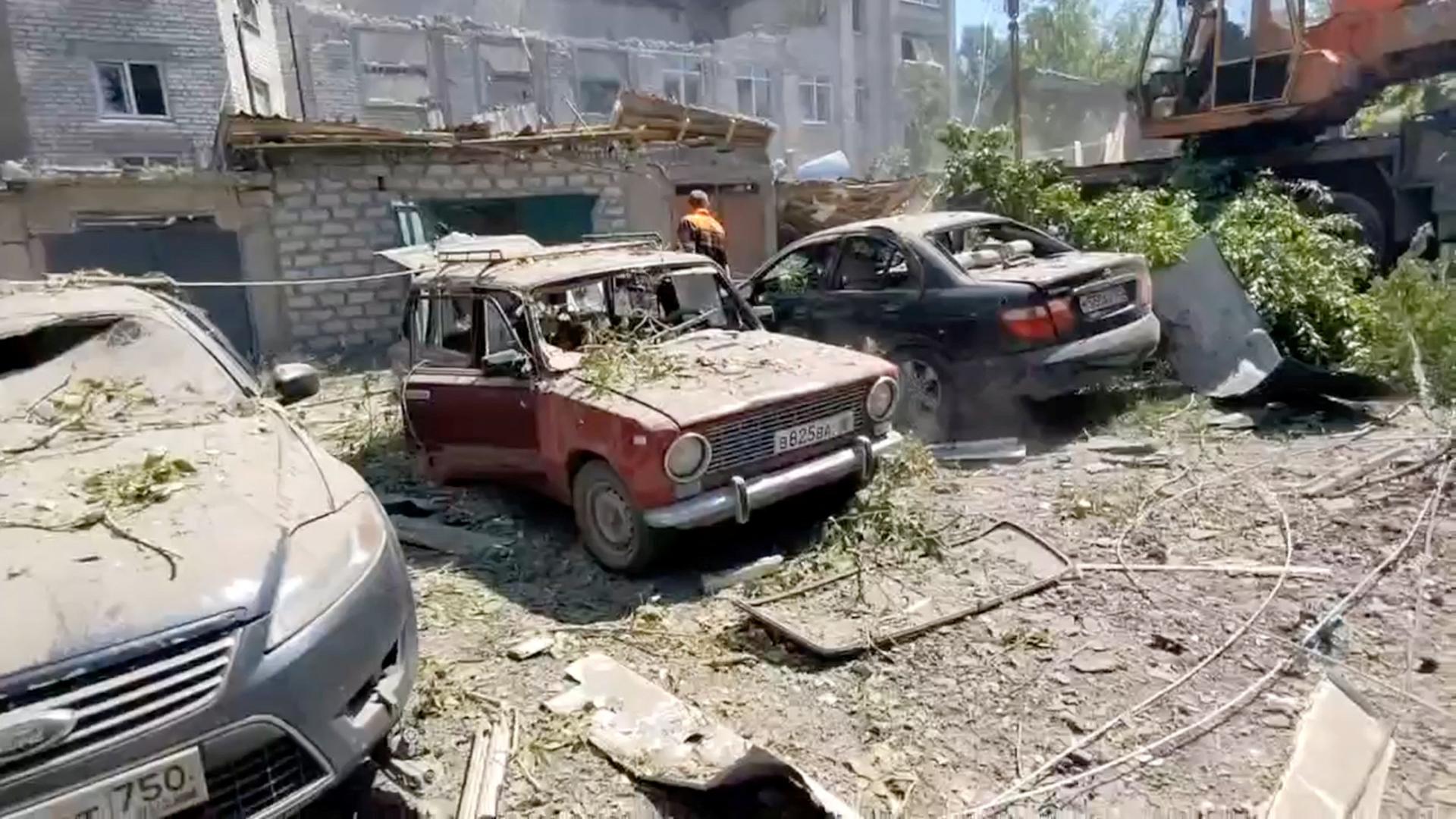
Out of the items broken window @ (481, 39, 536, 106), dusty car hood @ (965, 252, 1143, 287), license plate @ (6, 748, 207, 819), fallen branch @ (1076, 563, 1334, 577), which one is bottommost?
fallen branch @ (1076, 563, 1334, 577)

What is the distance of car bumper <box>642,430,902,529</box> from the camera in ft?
14.9

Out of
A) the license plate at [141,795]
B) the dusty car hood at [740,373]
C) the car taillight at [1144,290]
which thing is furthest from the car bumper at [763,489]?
the car taillight at [1144,290]

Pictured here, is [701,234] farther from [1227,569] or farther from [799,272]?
[1227,569]

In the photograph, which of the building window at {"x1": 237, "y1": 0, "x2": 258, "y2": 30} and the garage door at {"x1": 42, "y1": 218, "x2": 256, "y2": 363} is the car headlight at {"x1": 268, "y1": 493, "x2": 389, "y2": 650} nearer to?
the garage door at {"x1": 42, "y1": 218, "x2": 256, "y2": 363}

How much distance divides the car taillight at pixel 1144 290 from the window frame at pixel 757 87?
1046 inches

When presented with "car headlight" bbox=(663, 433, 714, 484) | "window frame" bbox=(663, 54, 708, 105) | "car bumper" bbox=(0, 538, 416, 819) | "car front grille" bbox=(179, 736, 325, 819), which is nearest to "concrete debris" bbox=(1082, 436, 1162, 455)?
"car headlight" bbox=(663, 433, 714, 484)

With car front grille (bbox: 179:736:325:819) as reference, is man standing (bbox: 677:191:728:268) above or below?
above

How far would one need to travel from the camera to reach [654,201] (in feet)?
48.8

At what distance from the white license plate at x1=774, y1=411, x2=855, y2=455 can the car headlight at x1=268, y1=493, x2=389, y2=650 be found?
7.20 ft

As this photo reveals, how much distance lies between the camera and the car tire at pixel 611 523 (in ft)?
15.6

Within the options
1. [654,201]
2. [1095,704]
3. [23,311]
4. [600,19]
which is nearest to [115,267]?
[654,201]

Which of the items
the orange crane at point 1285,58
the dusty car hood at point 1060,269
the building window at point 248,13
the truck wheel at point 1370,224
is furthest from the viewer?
the building window at point 248,13

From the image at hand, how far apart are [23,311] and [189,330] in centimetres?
61

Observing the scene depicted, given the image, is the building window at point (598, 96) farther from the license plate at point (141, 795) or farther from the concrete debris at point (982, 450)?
the license plate at point (141, 795)
